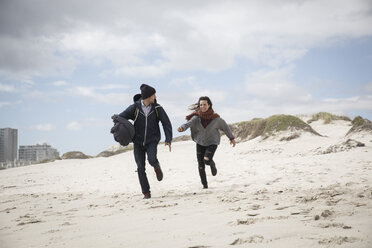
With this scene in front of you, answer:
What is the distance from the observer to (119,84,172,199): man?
6.12 m

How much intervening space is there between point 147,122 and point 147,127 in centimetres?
10

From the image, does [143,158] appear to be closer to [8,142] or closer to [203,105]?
[203,105]

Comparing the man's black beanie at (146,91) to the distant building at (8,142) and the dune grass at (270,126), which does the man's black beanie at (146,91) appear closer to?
the dune grass at (270,126)

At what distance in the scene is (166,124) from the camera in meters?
6.34

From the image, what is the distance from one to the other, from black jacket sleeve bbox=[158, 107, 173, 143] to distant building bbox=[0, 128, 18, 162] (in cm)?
7593

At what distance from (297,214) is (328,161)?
5.18m

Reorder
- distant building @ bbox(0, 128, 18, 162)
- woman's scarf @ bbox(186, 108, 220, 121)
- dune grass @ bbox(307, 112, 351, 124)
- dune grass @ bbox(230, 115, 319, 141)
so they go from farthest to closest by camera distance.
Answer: distant building @ bbox(0, 128, 18, 162) < dune grass @ bbox(307, 112, 351, 124) < dune grass @ bbox(230, 115, 319, 141) < woman's scarf @ bbox(186, 108, 220, 121)

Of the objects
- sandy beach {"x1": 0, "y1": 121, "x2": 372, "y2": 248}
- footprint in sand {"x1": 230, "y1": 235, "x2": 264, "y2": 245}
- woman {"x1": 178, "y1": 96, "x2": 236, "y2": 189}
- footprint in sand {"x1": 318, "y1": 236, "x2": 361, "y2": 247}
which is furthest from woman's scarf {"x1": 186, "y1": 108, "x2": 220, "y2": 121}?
footprint in sand {"x1": 318, "y1": 236, "x2": 361, "y2": 247}

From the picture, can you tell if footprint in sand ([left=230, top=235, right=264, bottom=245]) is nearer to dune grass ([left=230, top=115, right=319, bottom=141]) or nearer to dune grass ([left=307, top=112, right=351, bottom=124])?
dune grass ([left=230, top=115, right=319, bottom=141])

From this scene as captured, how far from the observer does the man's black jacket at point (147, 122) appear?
20.3 ft

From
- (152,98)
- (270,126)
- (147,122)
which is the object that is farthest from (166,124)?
(270,126)

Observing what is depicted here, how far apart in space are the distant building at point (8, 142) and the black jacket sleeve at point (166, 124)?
249ft

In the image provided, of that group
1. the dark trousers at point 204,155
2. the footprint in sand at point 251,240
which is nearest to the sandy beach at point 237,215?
the footprint in sand at point 251,240

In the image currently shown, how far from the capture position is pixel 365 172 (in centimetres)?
644
